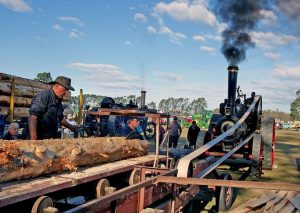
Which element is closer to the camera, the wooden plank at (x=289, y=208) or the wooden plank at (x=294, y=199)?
the wooden plank at (x=289, y=208)

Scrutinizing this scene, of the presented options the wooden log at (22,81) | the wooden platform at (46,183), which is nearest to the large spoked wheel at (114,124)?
the wooden log at (22,81)

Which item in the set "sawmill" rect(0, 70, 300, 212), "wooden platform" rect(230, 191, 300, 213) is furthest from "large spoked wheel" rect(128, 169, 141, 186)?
"wooden platform" rect(230, 191, 300, 213)

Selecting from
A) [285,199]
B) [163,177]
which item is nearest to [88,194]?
[163,177]

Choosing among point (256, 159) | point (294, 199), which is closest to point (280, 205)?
point (294, 199)

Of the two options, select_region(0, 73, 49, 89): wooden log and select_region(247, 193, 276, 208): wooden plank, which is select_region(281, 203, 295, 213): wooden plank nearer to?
select_region(247, 193, 276, 208): wooden plank

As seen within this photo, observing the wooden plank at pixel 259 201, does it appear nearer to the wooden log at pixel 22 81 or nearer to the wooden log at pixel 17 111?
the wooden log at pixel 17 111

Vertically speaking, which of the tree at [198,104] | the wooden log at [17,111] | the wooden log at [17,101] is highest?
the tree at [198,104]

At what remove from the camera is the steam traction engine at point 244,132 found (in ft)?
32.5

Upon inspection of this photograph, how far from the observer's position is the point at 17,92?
8859mm

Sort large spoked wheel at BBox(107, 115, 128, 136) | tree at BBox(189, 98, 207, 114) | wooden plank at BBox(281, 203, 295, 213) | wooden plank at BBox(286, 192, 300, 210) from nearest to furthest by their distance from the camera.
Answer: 1. wooden plank at BBox(281, 203, 295, 213)
2. wooden plank at BBox(286, 192, 300, 210)
3. large spoked wheel at BBox(107, 115, 128, 136)
4. tree at BBox(189, 98, 207, 114)

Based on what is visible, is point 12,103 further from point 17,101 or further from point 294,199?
point 294,199

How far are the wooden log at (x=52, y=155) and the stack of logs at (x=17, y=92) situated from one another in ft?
14.6

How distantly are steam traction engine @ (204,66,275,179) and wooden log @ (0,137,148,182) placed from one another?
565 cm

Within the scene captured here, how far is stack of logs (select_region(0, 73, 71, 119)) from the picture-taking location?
27.4 ft
